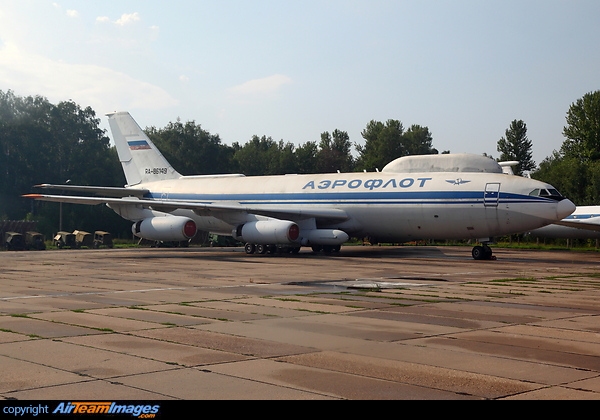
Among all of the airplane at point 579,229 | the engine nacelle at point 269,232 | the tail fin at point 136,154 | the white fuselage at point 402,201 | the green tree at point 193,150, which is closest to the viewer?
the white fuselage at point 402,201

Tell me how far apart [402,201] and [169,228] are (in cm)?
1181

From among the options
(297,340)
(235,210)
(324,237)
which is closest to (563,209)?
(324,237)

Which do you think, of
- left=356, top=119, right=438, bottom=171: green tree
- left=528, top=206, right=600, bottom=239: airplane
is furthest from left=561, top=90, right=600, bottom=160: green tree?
left=528, top=206, right=600, bottom=239: airplane

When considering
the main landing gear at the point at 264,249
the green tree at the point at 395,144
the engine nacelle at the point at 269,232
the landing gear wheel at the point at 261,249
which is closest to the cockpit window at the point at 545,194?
the engine nacelle at the point at 269,232

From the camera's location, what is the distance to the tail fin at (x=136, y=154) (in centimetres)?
4156

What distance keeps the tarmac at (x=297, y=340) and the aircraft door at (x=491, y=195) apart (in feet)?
33.3

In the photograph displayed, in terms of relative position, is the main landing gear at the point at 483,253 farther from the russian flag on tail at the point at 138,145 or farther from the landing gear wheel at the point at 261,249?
the russian flag on tail at the point at 138,145

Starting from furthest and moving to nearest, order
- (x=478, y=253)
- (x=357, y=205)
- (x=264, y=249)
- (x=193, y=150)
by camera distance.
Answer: (x=193, y=150)
(x=264, y=249)
(x=357, y=205)
(x=478, y=253)

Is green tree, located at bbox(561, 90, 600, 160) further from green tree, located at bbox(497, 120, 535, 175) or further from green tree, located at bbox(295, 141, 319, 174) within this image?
green tree, located at bbox(295, 141, 319, 174)

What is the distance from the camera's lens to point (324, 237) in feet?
105

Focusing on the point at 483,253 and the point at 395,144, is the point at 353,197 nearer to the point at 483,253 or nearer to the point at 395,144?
the point at 483,253
